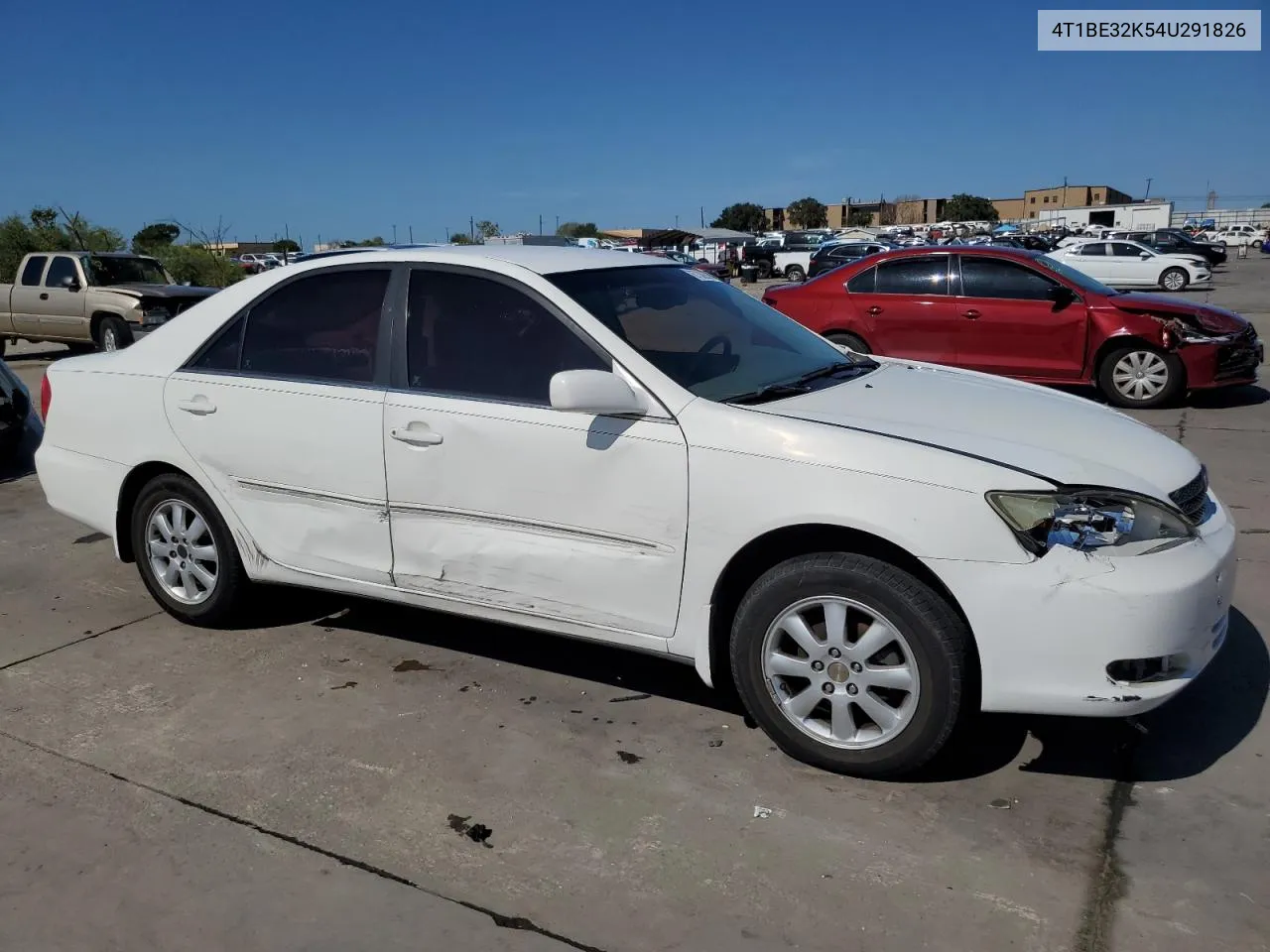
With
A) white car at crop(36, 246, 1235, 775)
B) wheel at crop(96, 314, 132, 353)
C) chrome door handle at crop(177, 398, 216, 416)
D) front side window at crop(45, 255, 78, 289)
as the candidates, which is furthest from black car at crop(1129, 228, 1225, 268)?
chrome door handle at crop(177, 398, 216, 416)

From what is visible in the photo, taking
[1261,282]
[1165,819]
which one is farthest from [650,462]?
[1261,282]

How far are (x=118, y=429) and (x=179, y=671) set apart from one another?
1.14 m

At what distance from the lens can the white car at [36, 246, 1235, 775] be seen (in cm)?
299

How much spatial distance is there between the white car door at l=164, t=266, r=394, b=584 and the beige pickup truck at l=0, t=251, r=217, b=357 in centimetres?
1241

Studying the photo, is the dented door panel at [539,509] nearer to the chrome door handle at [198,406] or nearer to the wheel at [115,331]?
the chrome door handle at [198,406]

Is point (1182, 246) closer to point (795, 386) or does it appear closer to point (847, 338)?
point (847, 338)

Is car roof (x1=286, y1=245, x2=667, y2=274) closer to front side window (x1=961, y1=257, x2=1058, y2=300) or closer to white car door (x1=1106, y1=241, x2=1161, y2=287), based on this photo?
front side window (x1=961, y1=257, x2=1058, y2=300)

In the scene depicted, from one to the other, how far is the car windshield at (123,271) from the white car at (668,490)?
1296 cm

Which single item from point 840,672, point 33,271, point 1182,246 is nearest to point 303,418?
point 840,672

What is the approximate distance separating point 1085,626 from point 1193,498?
78 centimetres

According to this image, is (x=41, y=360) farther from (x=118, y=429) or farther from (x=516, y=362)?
(x=516, y=362)

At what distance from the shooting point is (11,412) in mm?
8047

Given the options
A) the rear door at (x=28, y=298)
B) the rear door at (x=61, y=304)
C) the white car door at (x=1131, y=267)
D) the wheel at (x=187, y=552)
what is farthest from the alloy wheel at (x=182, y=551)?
the white car door at (x=1131, y=267)

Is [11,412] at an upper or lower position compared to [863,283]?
lower
